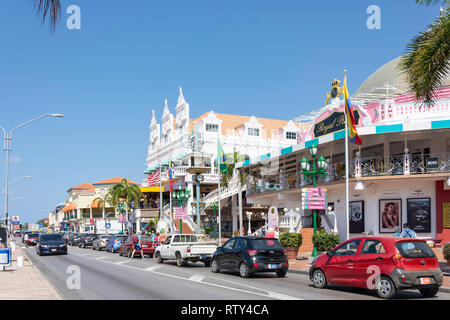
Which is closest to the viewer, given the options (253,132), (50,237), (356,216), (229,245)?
(229,245)

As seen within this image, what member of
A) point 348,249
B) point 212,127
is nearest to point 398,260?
point 348,249

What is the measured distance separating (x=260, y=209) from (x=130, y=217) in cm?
2385

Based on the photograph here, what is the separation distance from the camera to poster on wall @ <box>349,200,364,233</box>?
29.6 m

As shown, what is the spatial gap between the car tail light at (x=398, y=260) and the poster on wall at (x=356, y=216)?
1766 cm

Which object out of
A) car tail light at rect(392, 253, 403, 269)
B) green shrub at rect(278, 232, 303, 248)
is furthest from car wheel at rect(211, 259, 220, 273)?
car tail light at rect(392, 253, 403, 269)

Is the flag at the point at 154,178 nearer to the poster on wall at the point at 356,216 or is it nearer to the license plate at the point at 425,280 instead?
the poster on wall at the point at 356,216

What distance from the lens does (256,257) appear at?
18.1 m

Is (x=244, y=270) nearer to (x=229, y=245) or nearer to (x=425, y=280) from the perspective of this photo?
(x=229, y=245)

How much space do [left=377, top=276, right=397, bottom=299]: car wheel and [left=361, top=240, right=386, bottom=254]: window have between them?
0.72 m

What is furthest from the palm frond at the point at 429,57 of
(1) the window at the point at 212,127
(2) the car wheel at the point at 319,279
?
(1) the window at the point at 212,127

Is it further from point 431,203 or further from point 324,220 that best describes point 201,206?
point 431,203

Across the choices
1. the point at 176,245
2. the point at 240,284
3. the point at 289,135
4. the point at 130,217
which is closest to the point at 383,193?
the point at 176,245

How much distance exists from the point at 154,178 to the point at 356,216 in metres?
46.9

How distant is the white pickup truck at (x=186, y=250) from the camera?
23391mm
